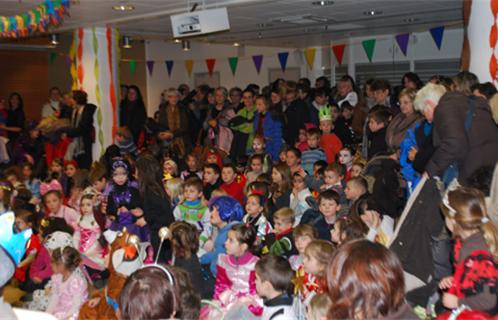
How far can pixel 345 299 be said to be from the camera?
167cm

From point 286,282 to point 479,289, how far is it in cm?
112

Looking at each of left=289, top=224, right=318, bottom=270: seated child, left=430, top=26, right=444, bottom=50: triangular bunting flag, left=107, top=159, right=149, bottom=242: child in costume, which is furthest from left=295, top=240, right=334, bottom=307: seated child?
left=430, top=26, right=444, bottom=50: triangular bunting flag

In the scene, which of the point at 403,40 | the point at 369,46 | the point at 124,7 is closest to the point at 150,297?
the point at 124,7

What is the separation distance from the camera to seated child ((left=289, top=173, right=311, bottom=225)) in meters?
5.45

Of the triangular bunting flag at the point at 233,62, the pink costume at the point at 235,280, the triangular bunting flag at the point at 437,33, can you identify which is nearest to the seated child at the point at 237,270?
the pink costume at the point at 235,280

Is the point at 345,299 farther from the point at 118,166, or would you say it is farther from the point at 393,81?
the point at 393,81

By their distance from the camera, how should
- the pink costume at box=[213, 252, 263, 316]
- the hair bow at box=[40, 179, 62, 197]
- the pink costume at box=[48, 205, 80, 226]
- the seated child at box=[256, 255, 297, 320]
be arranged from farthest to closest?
the hair bow at box=[40, 179, 62, 197] < the pink costume at box=[48, 205, 80, 226] < the pink costume at box=[213, 252, 263, 316] < the seated child at box=[256, 255, 297, 320]

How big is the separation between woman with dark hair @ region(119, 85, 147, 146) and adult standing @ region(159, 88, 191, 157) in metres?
0.77

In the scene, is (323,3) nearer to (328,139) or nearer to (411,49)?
(328,139)

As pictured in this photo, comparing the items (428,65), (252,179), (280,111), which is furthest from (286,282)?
(428,65)

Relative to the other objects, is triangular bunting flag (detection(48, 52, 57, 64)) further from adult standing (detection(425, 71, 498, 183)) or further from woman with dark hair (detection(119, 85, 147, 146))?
adult standing (detection(425, 71, 498, 183))

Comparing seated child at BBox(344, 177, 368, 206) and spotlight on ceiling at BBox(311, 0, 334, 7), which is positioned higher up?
spotlight on ceiling at BBox(311, 0, 334, 7)

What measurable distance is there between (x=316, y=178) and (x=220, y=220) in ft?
4.64

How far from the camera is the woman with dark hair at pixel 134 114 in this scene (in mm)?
9133
